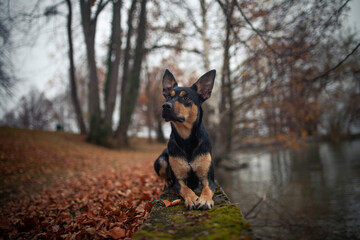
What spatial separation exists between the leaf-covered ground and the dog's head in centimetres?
140

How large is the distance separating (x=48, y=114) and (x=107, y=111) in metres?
31.7

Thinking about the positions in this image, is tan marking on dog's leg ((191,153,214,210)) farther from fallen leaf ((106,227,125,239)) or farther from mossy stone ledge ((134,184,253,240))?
fallen leaf ((106,227,125,239))

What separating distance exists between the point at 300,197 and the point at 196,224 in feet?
25.8

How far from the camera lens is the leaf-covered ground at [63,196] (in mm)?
2889

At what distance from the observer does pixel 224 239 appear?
1.56 metres

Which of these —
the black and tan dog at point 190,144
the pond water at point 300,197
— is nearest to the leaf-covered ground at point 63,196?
the black and tan dog at point 190,144

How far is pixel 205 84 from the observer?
2633 millimetres

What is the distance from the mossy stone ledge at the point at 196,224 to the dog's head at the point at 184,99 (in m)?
1.00

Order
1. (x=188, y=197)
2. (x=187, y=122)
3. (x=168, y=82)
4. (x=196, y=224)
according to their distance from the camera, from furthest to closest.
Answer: (x=168, y=82) < (x=187, y=122) < (x=188, y=197) < (x=196, y=224)

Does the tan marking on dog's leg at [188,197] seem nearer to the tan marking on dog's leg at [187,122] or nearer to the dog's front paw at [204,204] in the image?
the dog's front paw at [204,204]

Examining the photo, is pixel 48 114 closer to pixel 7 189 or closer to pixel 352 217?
pixel 7 189

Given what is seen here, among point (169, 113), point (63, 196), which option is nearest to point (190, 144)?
point (169, 113)

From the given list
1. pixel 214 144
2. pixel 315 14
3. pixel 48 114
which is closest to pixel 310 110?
pixel 214 144

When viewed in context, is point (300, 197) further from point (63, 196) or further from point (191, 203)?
point (63, 196)
